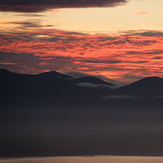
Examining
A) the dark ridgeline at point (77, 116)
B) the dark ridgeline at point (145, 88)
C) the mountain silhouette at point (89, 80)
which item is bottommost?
the dark ridgeline at point (77, 116)

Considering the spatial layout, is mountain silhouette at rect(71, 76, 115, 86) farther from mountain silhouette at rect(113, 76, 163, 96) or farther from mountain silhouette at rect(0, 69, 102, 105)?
mountain silhouette at rect(113, 76, 163, 96)

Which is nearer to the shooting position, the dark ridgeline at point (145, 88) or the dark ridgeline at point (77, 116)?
the dark ridgeline at point (77, 116)

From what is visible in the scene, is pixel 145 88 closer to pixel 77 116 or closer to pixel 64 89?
pixel 77 116

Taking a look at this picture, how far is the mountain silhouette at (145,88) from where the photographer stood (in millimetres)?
8438

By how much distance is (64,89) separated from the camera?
8.69 meters

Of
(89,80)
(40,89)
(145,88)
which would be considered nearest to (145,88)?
(145,88)

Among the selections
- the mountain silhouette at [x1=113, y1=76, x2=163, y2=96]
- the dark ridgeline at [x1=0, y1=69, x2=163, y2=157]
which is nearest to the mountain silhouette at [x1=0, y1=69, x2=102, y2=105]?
the dark ridgeline at [x1=0, y1=69, x2=163, y2=157]

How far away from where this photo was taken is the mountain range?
334 inches

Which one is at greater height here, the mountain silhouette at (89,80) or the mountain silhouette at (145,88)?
the mountain silhouette at (89,80)

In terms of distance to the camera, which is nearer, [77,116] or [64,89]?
[77,116]

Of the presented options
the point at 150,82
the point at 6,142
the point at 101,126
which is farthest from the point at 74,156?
the point at 150,82

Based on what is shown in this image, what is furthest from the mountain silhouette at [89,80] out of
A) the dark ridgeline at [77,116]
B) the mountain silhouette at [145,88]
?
the mountain silhouette at [145,88]

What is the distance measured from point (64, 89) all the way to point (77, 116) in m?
0.58

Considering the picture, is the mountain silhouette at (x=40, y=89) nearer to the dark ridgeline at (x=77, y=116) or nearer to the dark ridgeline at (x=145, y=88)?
the dark ridgeline at (x=77, y=116)
